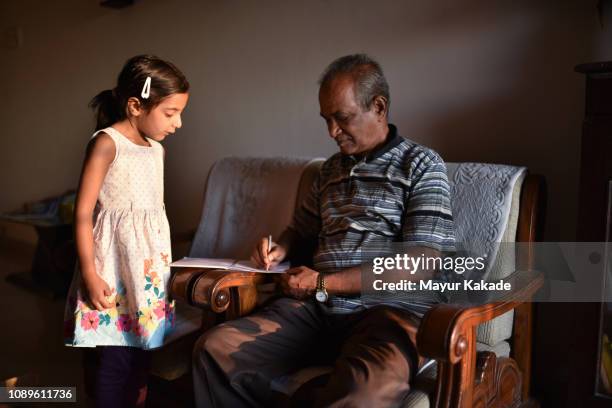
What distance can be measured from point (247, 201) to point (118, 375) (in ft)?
2.40

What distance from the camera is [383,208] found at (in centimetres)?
161

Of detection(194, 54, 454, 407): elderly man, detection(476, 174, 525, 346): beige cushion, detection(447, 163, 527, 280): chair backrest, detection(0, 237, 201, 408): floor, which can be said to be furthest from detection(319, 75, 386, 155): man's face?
detection(0, 237, 201, 408): floor

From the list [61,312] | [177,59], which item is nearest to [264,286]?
[177,59]

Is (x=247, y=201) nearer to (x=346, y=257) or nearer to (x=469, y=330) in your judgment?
(x=346, y=257)

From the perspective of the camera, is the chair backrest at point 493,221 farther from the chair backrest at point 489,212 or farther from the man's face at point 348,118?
the man's face at point 348,118

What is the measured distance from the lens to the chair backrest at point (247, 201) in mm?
2053

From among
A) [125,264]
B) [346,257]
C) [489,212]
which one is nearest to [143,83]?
[125,264]

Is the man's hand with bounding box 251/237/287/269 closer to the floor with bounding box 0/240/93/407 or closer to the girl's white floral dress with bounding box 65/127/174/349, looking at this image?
the girl's white floral dress with bounding box 65/127/174/349

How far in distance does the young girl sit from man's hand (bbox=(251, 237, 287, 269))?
0.88 ft

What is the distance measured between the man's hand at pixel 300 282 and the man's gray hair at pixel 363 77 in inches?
18.9

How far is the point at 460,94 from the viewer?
1978 mm

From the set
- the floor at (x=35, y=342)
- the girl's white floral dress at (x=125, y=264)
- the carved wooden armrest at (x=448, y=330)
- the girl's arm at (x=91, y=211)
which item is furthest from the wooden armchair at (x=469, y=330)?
the floor at (x=35, y=342)

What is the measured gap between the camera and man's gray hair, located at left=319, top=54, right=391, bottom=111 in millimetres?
1627

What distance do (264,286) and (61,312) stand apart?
1919 mm
